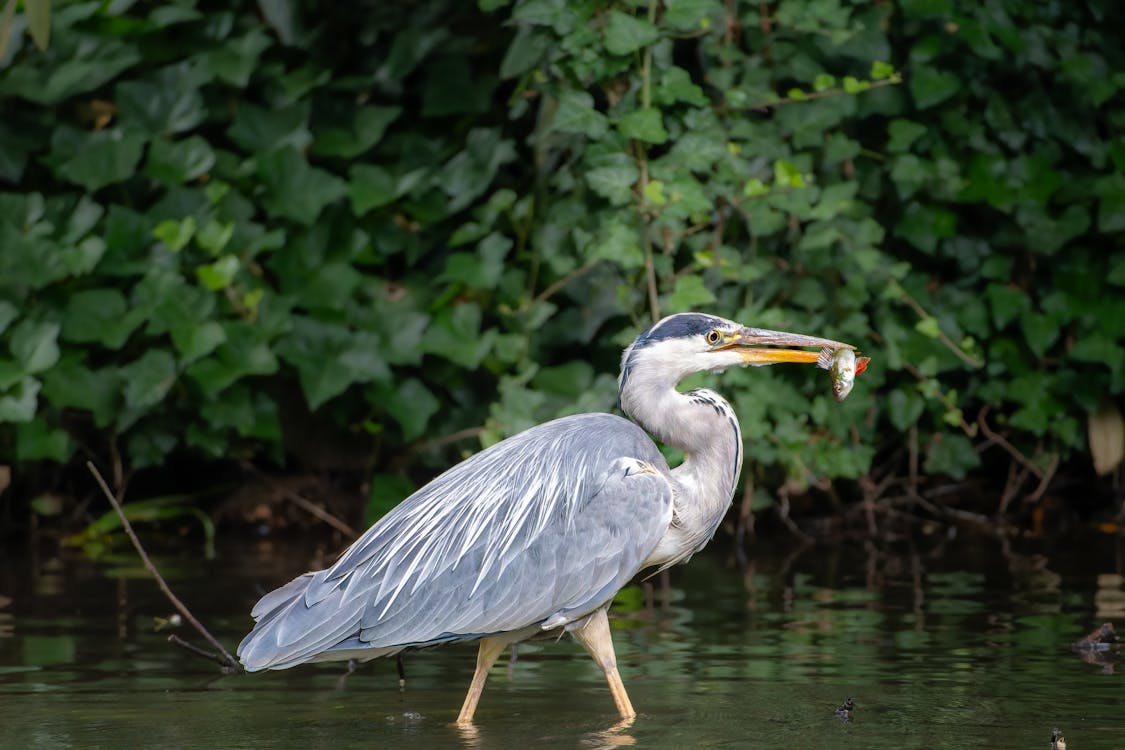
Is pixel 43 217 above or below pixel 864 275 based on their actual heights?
above

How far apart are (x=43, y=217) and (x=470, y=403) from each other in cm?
241

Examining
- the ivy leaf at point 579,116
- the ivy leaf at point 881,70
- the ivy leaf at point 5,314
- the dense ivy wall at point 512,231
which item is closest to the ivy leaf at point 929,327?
the dense ivy wall at point 512,231

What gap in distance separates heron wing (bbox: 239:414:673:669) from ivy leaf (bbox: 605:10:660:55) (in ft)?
8.46

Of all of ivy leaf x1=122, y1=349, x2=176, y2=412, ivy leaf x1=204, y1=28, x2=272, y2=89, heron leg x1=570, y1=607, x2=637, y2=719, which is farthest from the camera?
ivy leaf x1=204, y1=28, x2=272, y2=89

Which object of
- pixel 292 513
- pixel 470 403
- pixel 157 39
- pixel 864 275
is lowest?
pixel 292 513

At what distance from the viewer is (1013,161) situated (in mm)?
8812

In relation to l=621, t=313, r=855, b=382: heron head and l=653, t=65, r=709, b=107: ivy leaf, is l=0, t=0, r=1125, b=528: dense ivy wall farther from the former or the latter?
l=621, t=313, r=855, b=382: heron head

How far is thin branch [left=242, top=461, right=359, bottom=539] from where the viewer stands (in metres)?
8.56

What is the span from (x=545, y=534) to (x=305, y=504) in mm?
3837

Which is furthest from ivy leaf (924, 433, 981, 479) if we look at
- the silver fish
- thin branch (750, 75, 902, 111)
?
the silver fish

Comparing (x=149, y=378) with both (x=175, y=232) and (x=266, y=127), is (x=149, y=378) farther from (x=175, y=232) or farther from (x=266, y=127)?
(x=266, y=127)

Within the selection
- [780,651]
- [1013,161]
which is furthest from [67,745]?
[1013,161]

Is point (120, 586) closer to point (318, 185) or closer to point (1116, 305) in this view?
point (318, 185)

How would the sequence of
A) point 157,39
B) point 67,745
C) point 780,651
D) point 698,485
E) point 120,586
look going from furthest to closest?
point 157,39 → point 120,586 → point 780,651 → point 698,485 → point 67,745
